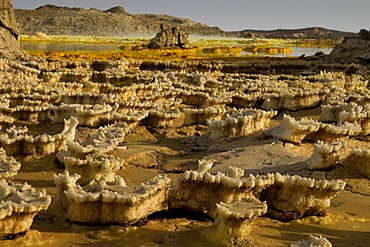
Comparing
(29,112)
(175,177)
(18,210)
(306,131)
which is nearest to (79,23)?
(29,112)

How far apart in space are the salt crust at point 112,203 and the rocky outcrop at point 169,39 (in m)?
41.0

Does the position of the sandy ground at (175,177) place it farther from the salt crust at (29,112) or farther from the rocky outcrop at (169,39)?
the rocky outcrop at (169,39)

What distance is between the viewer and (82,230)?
427 centimetres

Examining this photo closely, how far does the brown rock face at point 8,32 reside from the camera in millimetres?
19562

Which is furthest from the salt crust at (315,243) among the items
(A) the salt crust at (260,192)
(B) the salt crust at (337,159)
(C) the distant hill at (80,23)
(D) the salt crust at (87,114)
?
(C) the distant hill at (80,23)

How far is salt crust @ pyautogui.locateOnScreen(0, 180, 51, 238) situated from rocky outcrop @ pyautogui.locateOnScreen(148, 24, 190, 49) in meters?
41.2

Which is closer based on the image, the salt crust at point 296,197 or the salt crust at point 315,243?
the salt crust at point 315,243

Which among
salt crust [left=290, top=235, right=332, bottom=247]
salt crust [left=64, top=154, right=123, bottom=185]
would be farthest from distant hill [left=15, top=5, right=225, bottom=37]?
salt crust [left=290, top=235, right=332, bottom=247]

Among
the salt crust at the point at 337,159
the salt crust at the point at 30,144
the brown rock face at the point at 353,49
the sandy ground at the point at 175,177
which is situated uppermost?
the brown rock face at the point at 353,49

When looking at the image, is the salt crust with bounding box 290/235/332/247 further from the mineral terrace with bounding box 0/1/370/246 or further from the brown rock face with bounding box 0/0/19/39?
the brown rock face with bounding box 0/0/19/39

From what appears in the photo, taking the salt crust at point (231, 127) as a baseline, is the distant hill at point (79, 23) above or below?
above

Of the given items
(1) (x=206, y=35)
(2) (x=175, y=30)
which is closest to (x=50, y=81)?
(2) (x=175, y=30)

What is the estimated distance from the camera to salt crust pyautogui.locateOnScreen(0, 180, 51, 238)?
12.8 ft

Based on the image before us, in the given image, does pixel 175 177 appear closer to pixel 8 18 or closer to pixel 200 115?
pixel 200 115
